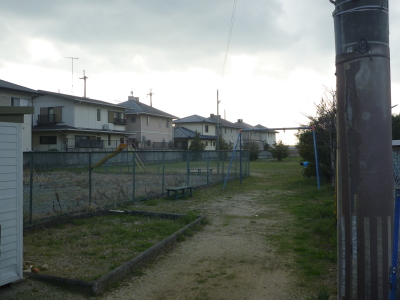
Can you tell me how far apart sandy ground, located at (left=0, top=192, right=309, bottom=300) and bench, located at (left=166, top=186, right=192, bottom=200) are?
4.51m

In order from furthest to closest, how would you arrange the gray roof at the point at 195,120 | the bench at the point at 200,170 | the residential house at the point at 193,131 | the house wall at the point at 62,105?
1. the gray roof at the point at 195,120
2. the residential house at the point at 193,131
3. the house wall at the point at 62,105
4. the bench at the point at 200,170

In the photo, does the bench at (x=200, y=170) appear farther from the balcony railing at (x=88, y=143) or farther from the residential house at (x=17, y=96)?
the balcony railing at (x=88, y=143)

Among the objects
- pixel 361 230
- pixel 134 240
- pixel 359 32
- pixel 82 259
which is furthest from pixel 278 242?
pixel 359 32

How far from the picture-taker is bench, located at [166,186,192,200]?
44.1ft

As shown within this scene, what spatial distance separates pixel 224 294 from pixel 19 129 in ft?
11.2

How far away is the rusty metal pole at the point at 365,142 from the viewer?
9.26ft

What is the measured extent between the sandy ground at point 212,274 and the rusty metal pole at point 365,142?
2.14 metres

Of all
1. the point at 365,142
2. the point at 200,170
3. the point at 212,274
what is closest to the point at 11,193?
the point at 212,274

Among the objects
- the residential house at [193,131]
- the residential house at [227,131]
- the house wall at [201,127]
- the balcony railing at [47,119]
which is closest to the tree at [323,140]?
the balcony railing at [47,119]

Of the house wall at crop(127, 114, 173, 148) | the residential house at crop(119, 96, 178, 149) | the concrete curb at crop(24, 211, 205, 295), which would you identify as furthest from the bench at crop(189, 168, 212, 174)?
the house wall at crop(127, 114, 173, 148)

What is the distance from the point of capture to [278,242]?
7.63m

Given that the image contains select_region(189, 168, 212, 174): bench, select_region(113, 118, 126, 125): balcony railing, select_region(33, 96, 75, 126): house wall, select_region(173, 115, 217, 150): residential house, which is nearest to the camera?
select_region(189, 168, 212, 174): bench

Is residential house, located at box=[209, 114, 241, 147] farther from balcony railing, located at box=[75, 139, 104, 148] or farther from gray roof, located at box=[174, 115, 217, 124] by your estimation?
balcony railing, located at box=[75, 139, 104, 148]

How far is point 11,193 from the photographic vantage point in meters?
4.89
